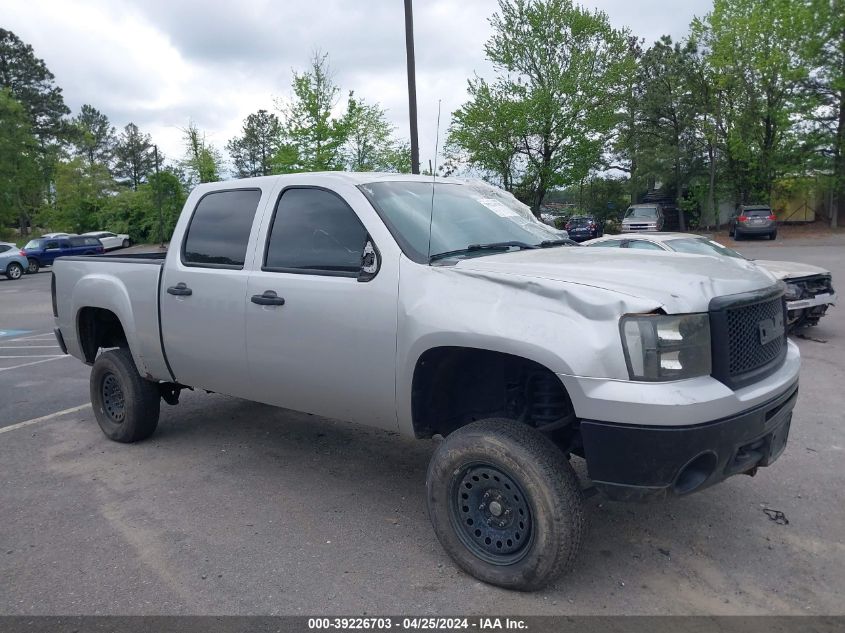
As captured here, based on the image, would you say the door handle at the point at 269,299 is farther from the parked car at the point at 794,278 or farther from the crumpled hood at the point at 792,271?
the crumpled hood at the point at 792,271

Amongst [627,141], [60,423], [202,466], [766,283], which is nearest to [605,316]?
[766,283]

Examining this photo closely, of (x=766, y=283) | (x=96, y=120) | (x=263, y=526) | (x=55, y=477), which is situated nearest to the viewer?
(x=766, y=283)

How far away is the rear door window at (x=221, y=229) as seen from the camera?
14.6 ft

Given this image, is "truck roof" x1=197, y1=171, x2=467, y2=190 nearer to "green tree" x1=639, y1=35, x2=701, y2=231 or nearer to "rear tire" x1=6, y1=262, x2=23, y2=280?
"rear tire" x1=6, y1=262, x2=23, y2=280

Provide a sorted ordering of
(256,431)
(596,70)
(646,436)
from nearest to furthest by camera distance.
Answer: (646,436)
(256,431)
(596,70)

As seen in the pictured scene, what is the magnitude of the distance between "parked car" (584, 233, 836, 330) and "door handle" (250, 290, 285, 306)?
5.90 metres

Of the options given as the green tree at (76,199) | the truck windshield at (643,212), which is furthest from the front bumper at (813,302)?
the green tree at (76,199)

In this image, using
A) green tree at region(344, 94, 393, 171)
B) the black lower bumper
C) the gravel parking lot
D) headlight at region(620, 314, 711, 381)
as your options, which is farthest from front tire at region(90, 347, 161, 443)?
green tree at region(344, 94, 393, 171)

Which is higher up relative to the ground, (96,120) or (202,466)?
(96,120)

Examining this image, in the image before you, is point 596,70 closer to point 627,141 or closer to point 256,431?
point 627,141

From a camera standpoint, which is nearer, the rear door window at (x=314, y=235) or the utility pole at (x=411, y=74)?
the rear door window at (x=314, y=235)

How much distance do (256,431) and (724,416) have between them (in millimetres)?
3984

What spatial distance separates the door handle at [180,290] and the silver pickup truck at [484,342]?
0.01 m

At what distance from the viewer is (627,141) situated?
39.7m
